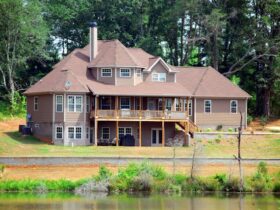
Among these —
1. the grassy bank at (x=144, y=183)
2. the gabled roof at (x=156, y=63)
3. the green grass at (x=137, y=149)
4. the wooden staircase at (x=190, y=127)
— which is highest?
the gabled roof at (x=156, y=63)

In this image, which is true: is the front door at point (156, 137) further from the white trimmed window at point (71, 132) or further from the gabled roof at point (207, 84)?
the white trimmed window at point (71, 132)

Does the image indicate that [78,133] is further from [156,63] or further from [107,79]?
[156,63]

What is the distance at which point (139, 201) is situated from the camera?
5381cm

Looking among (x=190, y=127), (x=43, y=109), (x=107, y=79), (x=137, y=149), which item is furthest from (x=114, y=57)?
(x=137, y=149)

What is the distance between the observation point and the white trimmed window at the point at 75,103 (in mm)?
76312

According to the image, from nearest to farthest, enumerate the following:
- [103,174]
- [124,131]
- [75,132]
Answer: [103,174] → [75,132] → [124,131]

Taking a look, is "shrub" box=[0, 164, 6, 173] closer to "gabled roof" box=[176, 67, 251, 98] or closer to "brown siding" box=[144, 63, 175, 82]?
"brown siding" box=[144, 63, 175, 82]

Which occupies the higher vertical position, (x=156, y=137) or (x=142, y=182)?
(x=156, y=137)

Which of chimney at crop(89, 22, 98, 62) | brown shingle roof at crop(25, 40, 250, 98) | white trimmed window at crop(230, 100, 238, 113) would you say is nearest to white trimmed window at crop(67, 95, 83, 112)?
brown shingle roof at crop(25, 40, 250, 98)

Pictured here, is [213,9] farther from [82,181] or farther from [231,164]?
[82,181]

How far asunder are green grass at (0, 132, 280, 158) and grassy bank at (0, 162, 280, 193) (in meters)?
6.00

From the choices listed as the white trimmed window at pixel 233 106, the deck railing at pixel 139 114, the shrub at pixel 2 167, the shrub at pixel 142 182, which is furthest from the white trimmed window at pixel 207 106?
the shrub at pixel 2 167

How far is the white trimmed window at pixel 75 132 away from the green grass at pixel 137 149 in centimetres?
249

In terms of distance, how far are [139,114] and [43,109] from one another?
329 inches
